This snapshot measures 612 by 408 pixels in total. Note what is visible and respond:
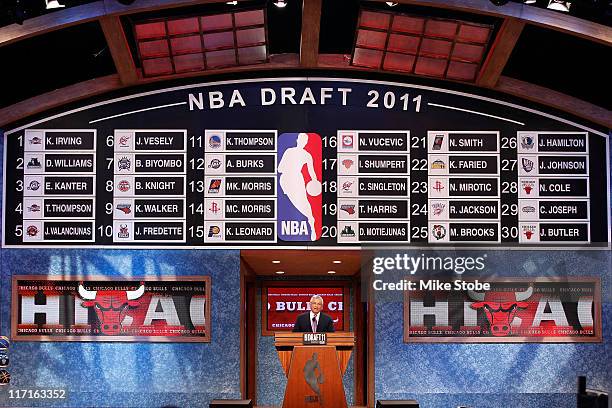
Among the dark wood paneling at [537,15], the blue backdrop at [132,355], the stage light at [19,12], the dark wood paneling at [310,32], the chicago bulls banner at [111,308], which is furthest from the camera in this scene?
the chicago bulls banner at [111,308]

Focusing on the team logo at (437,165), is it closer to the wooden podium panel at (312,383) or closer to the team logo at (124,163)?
the wooden podium panel at (312,383)

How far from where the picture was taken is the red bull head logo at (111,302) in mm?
9914

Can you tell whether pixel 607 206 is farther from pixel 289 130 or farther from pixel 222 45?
pixel 222 45

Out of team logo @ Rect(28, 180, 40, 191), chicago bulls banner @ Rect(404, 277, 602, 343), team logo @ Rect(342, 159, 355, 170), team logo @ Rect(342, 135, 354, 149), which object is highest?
team logo @ Rect(342, 135, 354, 149)

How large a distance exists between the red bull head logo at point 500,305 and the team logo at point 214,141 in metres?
3.41

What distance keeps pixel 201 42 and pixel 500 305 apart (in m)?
4.60

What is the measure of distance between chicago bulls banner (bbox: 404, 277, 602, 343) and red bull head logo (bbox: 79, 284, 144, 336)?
3181mm

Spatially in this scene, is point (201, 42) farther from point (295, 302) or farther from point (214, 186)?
point (295, 302)

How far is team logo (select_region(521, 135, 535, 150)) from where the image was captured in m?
10.2

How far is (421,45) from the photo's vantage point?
32.4 feet

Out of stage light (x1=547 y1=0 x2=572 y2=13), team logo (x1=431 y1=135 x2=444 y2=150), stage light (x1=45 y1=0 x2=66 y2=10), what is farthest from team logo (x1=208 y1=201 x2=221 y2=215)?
stage light (x1=547 y1=0 x2=572 y2=13)

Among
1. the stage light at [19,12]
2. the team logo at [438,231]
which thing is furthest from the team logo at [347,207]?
the stage light at [19,12]

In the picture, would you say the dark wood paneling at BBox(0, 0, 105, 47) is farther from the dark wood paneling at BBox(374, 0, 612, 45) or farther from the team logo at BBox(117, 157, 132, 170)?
the dark wood paneling at BBox(374, 0, 612, 45)

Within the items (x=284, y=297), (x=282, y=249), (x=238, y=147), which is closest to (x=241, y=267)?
(x=282, y=249)
